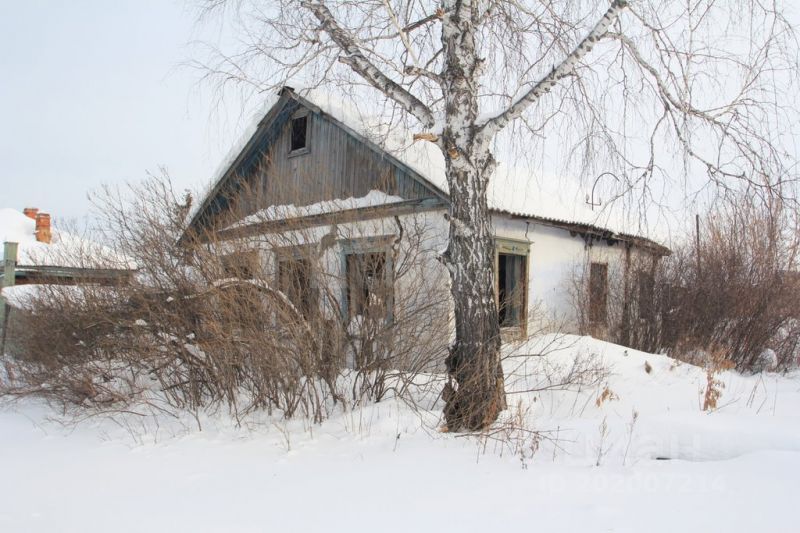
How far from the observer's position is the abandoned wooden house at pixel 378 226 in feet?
18.7

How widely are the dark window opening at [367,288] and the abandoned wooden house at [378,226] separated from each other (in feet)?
0.05

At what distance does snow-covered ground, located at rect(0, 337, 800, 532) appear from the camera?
3166mm

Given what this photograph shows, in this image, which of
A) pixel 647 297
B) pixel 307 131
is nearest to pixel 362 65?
pixel 307 131

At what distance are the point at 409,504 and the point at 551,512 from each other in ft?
2.75

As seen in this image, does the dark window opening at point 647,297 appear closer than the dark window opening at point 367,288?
No

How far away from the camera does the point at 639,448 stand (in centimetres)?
423

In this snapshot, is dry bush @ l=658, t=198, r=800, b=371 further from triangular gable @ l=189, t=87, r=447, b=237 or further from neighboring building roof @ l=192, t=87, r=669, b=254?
triangular gable @ l=189, t=87, r=447, b=237

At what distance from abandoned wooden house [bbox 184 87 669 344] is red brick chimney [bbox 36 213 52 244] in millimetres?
11947

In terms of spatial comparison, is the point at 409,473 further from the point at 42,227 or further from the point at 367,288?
the point at 42,227

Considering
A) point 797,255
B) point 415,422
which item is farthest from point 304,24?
point 797,255

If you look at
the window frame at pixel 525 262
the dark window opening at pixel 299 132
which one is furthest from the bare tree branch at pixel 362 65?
the dark window opening at pixel 299 132

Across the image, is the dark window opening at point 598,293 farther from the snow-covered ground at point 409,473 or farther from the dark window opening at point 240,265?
the dark window opening at point 240,265

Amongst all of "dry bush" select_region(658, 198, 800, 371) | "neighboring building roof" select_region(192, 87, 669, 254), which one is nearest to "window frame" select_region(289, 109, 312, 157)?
"neighboring building roof" select_region(192, 87, 669, 254)

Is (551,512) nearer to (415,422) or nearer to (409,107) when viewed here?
(415,422)
